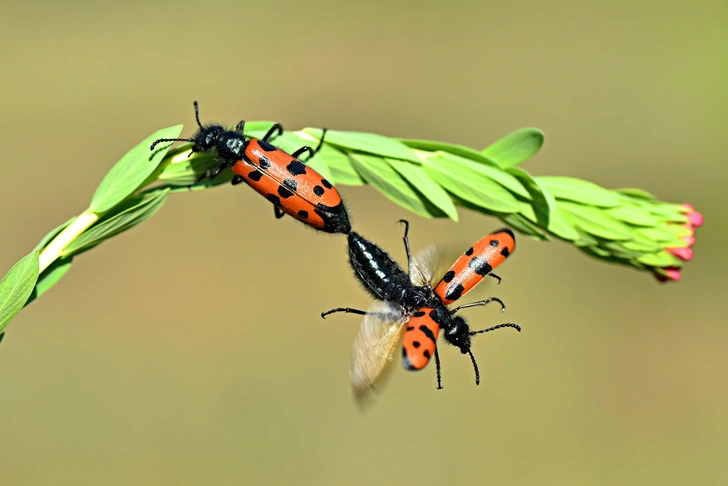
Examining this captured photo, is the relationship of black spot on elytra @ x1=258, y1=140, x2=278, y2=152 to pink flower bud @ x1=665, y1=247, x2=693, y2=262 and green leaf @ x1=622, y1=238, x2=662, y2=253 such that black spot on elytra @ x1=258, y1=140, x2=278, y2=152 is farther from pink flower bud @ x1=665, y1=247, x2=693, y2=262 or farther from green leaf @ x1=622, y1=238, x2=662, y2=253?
pink flower bud @ x1=665, y1=247, x2=693, y2=262

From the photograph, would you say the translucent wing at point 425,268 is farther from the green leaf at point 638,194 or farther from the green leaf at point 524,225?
the green leaf at point 638,194

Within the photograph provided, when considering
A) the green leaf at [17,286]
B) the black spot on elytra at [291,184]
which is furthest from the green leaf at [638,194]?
the green leaf at [17,286]

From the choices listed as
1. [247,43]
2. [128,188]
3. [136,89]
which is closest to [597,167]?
[247,43]

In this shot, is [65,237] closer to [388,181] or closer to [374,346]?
[388,181]

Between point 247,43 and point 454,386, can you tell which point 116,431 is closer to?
point 454,386

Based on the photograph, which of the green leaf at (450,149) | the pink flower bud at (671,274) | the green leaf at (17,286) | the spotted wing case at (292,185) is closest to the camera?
the green leaf at (17,286)

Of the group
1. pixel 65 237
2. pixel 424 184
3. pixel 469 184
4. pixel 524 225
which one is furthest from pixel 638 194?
pixel 65 237

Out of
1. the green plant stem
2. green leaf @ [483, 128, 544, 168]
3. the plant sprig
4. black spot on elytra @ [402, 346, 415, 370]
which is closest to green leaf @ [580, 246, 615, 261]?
the plant sprig
